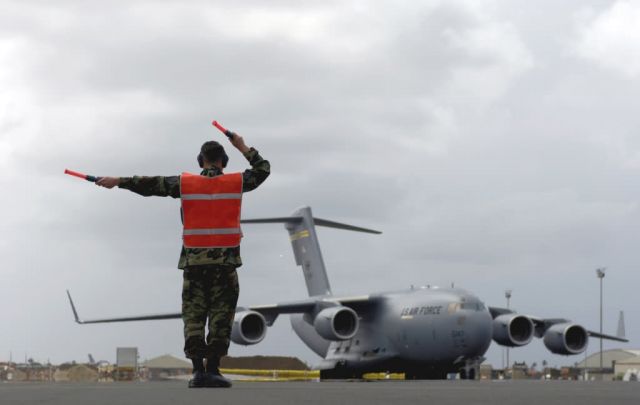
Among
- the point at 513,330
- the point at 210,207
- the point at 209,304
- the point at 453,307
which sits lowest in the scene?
the point at 209,304

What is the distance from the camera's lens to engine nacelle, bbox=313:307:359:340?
32406mm

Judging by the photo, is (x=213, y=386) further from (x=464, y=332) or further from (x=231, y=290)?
(x=464, y=332)

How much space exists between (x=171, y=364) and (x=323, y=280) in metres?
71.6

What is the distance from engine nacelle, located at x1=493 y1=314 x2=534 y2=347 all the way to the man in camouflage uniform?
26.2m

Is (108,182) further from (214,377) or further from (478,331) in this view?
(478,331)

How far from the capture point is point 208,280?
8.09m

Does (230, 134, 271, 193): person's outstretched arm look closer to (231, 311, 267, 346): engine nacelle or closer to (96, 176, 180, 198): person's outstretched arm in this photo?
(96, 176, 180, 198): person's outstretched arm

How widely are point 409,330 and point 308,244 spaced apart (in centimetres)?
1022

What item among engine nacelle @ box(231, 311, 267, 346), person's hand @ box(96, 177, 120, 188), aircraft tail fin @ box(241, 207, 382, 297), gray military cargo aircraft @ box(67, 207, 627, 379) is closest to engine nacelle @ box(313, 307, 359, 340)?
gray military cargo aircraft @ box(67, 207, 627, 379)

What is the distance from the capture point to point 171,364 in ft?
361

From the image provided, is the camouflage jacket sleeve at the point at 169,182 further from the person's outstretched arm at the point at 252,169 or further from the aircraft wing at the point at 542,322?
the aircraft wing at the point at 542,322

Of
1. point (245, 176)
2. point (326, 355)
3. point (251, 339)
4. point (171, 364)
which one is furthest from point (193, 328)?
point (171, 364)

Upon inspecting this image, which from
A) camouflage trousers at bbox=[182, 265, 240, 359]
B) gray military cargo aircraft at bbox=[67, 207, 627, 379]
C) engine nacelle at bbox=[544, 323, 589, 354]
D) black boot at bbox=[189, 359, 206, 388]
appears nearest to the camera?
camouflage trousers at bbox=[182, 265, 240, 359]

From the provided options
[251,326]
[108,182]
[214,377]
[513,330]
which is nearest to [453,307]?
[513,330]
